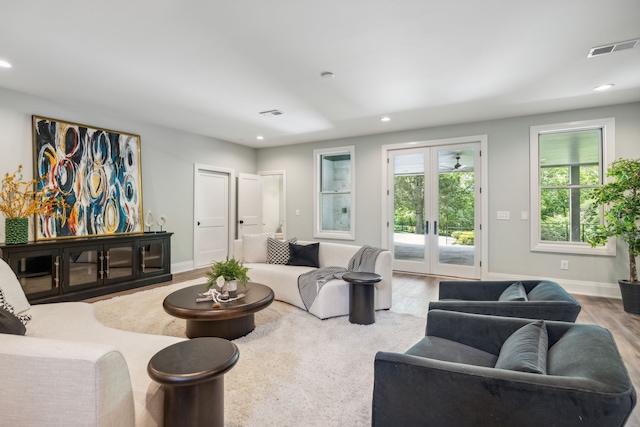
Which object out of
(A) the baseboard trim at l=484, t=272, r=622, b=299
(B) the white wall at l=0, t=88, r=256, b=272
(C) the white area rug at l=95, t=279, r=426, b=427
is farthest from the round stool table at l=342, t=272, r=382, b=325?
(B) the white wall at l=0, t=88, r=256, b=272

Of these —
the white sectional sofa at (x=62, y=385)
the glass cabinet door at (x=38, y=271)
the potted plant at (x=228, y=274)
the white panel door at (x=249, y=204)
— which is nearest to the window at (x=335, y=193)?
the white panel door at (x=249, y=204)

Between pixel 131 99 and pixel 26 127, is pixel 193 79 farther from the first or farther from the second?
pixel 26 127

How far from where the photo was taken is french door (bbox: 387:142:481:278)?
17.1 ft

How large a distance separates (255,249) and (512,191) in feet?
13.2

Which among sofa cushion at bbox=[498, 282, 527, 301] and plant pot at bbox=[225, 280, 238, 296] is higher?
sofa cushion at bbox=[498, 282, 527, 301]

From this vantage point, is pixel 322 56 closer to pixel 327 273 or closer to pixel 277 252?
pixel 327 273

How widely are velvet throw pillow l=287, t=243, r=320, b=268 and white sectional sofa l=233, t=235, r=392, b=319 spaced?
7cm

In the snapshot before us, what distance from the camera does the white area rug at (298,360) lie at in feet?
6.00

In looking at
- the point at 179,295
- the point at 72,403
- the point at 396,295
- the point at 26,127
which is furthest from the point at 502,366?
the point at 26,127

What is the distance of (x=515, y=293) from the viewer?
85.6 inches

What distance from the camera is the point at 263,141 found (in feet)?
22.2

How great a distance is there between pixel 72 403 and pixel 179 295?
1801 mm

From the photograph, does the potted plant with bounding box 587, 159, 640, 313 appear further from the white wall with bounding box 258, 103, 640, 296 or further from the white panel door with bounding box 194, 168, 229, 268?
the white panel door with bounding box 194, 168, 229, 268

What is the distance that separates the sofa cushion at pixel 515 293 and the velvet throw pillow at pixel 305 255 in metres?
2.35
